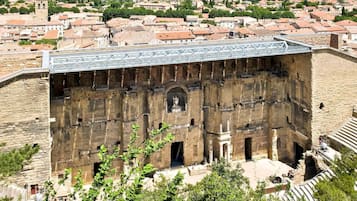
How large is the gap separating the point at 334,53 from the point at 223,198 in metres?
11.9

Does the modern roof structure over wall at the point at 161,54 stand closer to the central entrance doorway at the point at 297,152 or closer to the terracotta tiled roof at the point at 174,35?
the central entrance doorway at the point at 297,152

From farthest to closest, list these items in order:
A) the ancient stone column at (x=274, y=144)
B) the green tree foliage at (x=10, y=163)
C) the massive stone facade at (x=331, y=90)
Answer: the ancient stone column at (x=274, y=144) → the massive stone facade at (x=331, y=90) → the green tree foliage at (x=10, y=163)

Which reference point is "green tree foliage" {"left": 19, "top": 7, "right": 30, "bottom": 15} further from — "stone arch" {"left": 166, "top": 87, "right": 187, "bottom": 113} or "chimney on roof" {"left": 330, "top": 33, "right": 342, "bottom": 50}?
"chimney on roof" {"left": 330, "top": 33, "right": 342, "bottom": 50}

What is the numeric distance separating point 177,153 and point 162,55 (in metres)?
5.71

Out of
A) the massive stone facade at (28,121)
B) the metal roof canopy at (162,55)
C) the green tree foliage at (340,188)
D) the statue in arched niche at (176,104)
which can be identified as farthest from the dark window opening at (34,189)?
the green tree foliage at (340,188)

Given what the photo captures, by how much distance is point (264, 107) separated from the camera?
2420 cm

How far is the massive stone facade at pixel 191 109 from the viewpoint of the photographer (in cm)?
2038

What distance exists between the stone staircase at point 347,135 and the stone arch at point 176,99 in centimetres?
749

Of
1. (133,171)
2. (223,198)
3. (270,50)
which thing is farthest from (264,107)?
(133,171)

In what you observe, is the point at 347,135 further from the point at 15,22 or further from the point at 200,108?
the point at 15,22

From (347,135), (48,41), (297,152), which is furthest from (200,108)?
(48,41)

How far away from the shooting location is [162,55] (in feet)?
68.6

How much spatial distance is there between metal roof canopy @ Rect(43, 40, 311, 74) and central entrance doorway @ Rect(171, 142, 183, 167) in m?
4.95

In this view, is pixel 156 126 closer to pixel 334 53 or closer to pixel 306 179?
pixel 306 179
